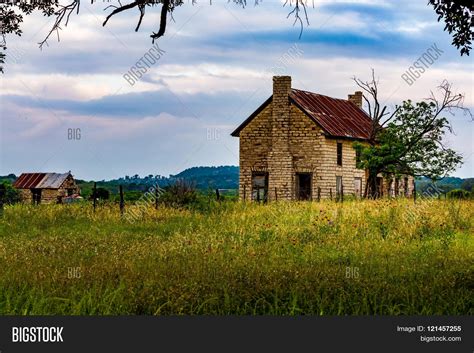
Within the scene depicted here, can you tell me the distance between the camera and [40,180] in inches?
2950

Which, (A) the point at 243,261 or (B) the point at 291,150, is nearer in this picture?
(A) the point at 243,261

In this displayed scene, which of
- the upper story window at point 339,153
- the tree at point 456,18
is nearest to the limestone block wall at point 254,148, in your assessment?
the upper story window at point 339,153

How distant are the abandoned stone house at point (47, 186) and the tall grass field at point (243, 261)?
44.5 metres

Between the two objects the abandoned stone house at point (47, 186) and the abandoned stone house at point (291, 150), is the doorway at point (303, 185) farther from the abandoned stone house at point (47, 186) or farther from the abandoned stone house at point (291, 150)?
the abandoned stone house at point (47, 186)

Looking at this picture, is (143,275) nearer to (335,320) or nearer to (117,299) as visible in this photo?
(117,299)

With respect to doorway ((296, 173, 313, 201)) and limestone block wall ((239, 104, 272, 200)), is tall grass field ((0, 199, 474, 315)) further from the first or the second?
limestone block wall ((239, 104, 272, 200))

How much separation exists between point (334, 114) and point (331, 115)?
3.01ft

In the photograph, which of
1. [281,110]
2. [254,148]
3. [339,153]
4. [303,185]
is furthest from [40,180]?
[339,153]

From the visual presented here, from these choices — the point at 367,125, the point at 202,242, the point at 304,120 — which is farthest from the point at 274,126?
the point at 202,242

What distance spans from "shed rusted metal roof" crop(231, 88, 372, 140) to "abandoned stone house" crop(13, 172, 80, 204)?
28.1 meters

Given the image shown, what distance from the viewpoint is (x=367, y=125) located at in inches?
2239

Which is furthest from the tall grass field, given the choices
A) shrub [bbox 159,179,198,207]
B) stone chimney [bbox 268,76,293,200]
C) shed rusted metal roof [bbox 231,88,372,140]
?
shed rusted metal roof [bbox 231,88,372,140]

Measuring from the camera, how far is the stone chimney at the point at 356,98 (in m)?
62.1

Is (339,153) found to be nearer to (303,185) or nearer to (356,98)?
(303,185)
